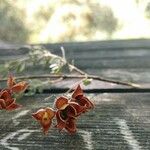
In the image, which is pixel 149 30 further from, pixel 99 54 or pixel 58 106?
pixel 58 106

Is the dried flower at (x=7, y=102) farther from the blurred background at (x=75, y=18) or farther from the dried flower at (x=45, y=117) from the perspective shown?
the blurred background at (x=75, y=18)

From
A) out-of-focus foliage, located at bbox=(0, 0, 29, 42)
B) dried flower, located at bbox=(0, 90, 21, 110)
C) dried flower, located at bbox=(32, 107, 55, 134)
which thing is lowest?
dried flower, located at bbox=(32, 107, 55, 134)

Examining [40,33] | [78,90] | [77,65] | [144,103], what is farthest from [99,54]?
[40,33]

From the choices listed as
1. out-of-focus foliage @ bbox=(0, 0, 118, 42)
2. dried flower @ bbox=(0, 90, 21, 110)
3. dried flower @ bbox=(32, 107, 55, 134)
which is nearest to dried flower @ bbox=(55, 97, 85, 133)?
dried flower @ bbox=(32, 107, 55, 134)

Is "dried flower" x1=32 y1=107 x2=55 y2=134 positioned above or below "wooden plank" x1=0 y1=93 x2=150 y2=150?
above

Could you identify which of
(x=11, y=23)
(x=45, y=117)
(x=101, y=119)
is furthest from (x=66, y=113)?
(x=11, y=23)

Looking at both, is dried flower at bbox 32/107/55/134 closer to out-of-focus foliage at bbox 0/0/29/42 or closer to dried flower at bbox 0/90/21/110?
dried flower at bbox 0/90/21/110

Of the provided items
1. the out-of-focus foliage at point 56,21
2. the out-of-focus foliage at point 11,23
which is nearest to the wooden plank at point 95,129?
the out-of-focus foliage at point 56,21


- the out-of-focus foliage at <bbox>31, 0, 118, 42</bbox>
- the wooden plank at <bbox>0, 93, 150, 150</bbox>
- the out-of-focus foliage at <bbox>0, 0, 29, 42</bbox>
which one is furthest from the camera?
the out-of-focus foliage at <bbox>0, 0, 29, 42</bbox>
